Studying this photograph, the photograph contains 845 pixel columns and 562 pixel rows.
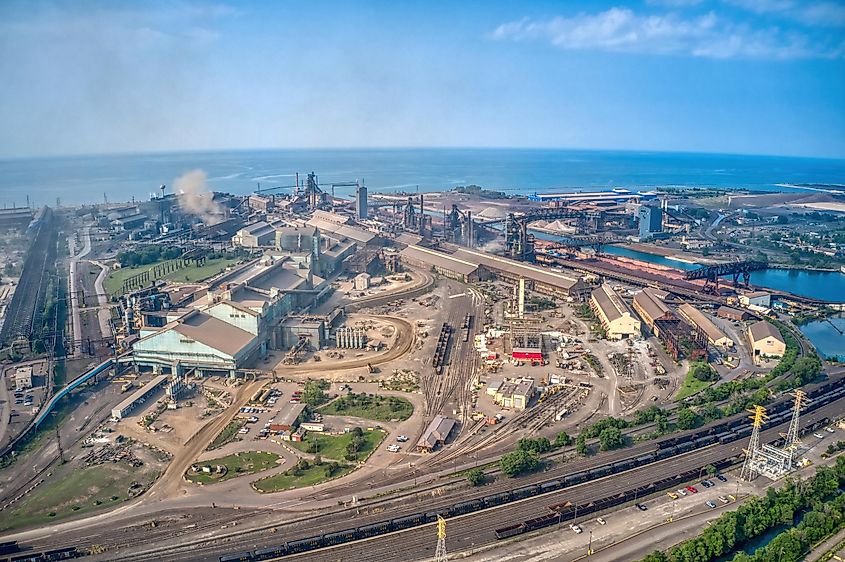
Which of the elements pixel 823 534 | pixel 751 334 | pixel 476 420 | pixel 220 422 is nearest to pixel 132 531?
pixel 220 422

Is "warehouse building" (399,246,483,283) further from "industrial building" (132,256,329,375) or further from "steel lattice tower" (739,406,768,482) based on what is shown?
"steel lattice tower" (739,406,768,482)

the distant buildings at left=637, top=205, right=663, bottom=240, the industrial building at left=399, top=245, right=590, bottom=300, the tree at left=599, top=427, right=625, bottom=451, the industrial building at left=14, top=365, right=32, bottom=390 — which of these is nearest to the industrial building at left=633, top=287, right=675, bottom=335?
the industrial building at left=399, top=245, right=590, bottom=300

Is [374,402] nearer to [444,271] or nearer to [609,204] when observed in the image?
[444,271]

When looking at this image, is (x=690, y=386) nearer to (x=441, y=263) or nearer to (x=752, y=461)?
(x=752, y=461)

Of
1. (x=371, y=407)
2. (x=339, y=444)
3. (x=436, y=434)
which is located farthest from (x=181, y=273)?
(x=436, y=434)

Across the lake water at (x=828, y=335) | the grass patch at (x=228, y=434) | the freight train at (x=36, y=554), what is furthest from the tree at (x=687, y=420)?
the freight train at (x=36, y=554)

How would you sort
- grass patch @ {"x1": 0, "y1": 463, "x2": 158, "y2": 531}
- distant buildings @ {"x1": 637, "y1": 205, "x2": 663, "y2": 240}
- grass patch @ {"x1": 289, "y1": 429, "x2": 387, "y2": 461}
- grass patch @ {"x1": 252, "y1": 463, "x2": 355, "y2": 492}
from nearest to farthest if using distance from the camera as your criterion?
grass patch @ {"x1": 0, "y1": 463, "x2": 158, "y2": 531} < grass patch @ {"x1": 252, "y1": 463, "x2": 355, "y2": 492} < grass patch @ {"x1": 289, "y1": 429, "x2": 387, "y2": 461} < distant buildings @ {"x1": 637, "y1": 205, "x2": 663, "y2": 240}

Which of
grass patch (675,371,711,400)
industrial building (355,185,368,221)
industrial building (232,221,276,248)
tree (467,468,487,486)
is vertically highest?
industrial building (355,185,368,221)
